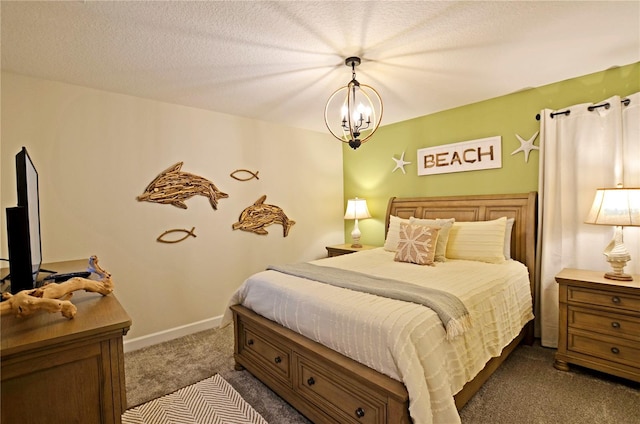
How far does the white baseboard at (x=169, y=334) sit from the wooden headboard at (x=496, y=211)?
2600 millimetres

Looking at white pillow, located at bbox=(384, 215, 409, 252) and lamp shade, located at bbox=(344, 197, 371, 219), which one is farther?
lamp shade, located at bbox=(344, 197, 371, 219)

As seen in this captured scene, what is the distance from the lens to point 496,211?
10.4ft

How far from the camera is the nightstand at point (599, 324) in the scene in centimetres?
212

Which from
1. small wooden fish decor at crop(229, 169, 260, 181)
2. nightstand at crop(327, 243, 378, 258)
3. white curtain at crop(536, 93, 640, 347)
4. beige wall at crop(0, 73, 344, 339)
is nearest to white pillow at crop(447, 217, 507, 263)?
white curtain at crop(536, 93, 640, 347)

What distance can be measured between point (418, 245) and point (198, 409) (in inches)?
83.4

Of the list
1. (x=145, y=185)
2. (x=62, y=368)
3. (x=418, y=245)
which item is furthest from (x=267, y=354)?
(x=145, y=185)

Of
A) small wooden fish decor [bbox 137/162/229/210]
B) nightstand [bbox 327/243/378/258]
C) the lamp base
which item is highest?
small wooden fish decor [bbox 137/162/229/210]

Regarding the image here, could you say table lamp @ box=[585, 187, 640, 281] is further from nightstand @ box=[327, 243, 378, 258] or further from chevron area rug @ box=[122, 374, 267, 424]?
chevron area rug @ box=[122, 374, 267, 424]

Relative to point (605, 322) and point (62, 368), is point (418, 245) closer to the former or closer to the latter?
point (605, 322)

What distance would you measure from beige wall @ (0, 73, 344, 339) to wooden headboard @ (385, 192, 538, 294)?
5.25 ft

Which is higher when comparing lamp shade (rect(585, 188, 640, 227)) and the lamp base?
lamp shade (rect(585, 188, 640, 227))

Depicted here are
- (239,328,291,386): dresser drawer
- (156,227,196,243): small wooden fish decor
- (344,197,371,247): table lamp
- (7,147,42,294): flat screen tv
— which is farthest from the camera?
(344,197,371,247): table lamp

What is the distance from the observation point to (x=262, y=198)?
3.87 metres

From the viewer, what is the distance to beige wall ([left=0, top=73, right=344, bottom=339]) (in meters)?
2.54
